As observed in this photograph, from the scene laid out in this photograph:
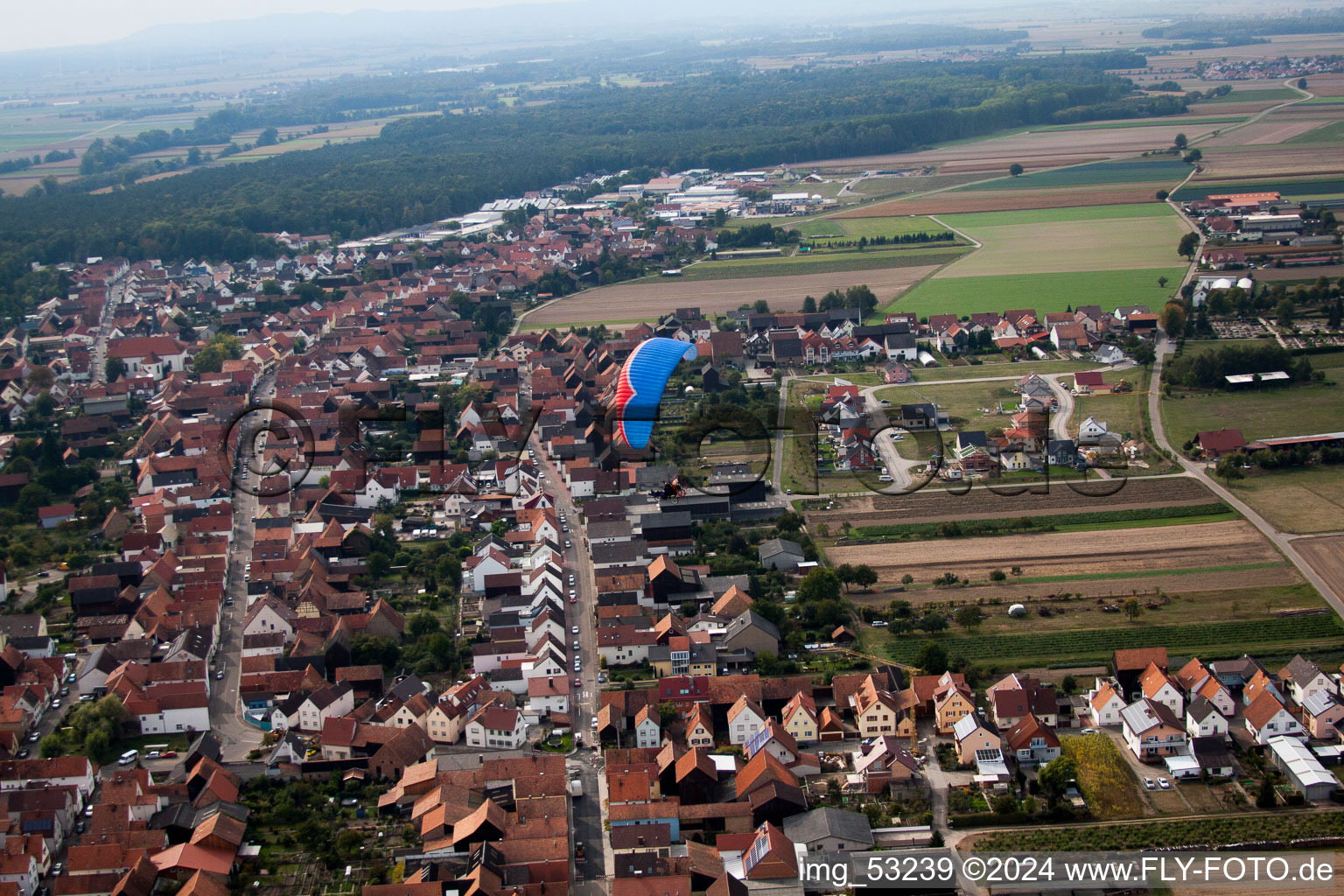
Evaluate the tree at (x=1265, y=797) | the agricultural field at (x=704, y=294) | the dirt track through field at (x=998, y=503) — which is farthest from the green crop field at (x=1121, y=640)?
the agricultural field at (x=704, y=294)

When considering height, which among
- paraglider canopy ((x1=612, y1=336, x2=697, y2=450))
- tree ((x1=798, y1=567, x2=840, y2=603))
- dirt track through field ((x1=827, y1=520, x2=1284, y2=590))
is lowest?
dirt track through field ((x1=827, y1=520, x2=1284, y2=590))

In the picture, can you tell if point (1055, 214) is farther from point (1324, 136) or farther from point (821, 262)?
point (1324, 136)

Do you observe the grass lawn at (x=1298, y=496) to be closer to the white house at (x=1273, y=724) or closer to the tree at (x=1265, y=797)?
the white house at (x=1273, y=724)

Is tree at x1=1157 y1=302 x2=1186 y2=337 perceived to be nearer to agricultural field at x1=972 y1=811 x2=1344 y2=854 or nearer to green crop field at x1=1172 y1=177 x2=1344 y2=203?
green crop field at x1=1172 y1=177 x2=1344 y2=203

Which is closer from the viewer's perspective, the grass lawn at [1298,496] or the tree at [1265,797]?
the tree at [1265,797]

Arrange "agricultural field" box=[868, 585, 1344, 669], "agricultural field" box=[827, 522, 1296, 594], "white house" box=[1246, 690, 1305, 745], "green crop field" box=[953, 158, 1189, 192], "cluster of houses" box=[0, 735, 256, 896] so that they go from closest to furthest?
"cluster of houses" box=[0, 735, 256, 896] < "white house" box=[1246, 690, 1305, 745] < "agricultural field" box=[868, 585, 1344, 669] < "agricultural field" box=[827, 522, 1296, 594] < "green crop field" box=[953, 158, 1189, 192]

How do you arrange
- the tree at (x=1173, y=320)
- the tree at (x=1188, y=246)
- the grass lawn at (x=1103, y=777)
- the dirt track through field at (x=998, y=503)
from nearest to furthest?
the grass lawn at (x=1103, y=777), the dirt track through field at (x=998, y=503), the tree at (x=1173, y=320), the tree at (x=1188, y=246)

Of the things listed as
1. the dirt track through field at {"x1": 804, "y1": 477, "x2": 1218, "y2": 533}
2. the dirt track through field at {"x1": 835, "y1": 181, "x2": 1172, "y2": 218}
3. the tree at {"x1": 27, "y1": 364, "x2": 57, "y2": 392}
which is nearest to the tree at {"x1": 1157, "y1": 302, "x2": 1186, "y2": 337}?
the dirt track through field at {"x1": 804, "y1": 477, "x2": 1218, "y2": 533}

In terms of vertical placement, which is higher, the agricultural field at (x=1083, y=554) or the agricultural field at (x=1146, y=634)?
the agricultural field at (x=1146, y=634)
